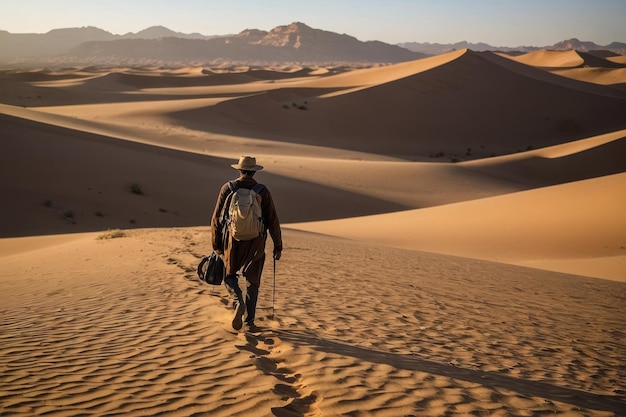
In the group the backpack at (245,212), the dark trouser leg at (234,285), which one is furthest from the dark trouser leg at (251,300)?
the backpack at (245,212)

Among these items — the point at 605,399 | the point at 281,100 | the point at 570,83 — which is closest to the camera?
the point at 605,399

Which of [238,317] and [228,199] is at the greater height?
[228,199]

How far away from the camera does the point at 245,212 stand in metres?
5.21

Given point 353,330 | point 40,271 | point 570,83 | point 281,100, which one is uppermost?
point 570,83

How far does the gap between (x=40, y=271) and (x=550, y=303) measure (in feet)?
24.6

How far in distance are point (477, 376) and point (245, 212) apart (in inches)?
93.7

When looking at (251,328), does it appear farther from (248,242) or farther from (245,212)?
(245,212)

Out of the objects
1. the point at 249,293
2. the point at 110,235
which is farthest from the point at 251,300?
the point at 110,235

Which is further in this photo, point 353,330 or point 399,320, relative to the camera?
point 399,320

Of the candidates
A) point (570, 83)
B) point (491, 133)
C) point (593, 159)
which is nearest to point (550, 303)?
point (593, 159)

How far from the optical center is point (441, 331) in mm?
6207

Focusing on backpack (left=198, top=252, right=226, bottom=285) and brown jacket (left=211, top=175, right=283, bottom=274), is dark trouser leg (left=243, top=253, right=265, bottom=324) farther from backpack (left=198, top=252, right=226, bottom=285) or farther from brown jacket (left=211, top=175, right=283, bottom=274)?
backpack (left=198, top=252, right=226, bottom=285)

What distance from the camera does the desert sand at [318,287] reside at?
4.20 m

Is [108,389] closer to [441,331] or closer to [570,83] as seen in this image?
[441,331]
